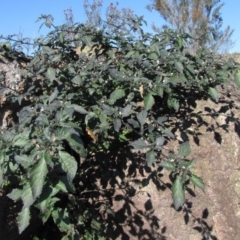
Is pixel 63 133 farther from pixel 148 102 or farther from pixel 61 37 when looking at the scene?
pixel 61 37

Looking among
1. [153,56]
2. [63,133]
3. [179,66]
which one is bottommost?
[63,133]

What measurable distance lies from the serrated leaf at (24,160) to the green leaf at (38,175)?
0.12 metres

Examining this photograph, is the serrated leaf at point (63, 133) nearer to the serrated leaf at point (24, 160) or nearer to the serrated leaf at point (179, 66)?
the serrated leaf at point (24, 160)

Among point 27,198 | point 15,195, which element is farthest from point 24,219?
point 27,198

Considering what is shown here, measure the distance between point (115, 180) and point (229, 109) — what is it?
74 centimetres

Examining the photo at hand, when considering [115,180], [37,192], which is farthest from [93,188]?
[37,192]

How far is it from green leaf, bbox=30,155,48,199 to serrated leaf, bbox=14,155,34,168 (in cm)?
12

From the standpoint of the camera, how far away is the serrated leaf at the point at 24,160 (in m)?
1.57

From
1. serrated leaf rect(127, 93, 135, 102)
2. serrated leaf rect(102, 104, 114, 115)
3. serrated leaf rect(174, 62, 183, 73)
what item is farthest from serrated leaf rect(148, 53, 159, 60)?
serrated leaf rect(102, 104, 114, 115)

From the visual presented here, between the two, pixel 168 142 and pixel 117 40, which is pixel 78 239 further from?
pixel 117 40

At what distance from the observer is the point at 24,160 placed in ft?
5.19

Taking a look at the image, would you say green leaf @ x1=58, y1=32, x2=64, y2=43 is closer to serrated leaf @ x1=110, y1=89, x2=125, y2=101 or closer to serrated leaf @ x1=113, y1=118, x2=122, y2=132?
serrated leaf @ x1=110, y1=89, x2=125, y2=101

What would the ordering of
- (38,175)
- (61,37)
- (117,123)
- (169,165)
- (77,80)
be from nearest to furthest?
(38,175)
(169,165)
(117,123)
(77,80)
(61,37)

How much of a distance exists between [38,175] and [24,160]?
0.51 ft
